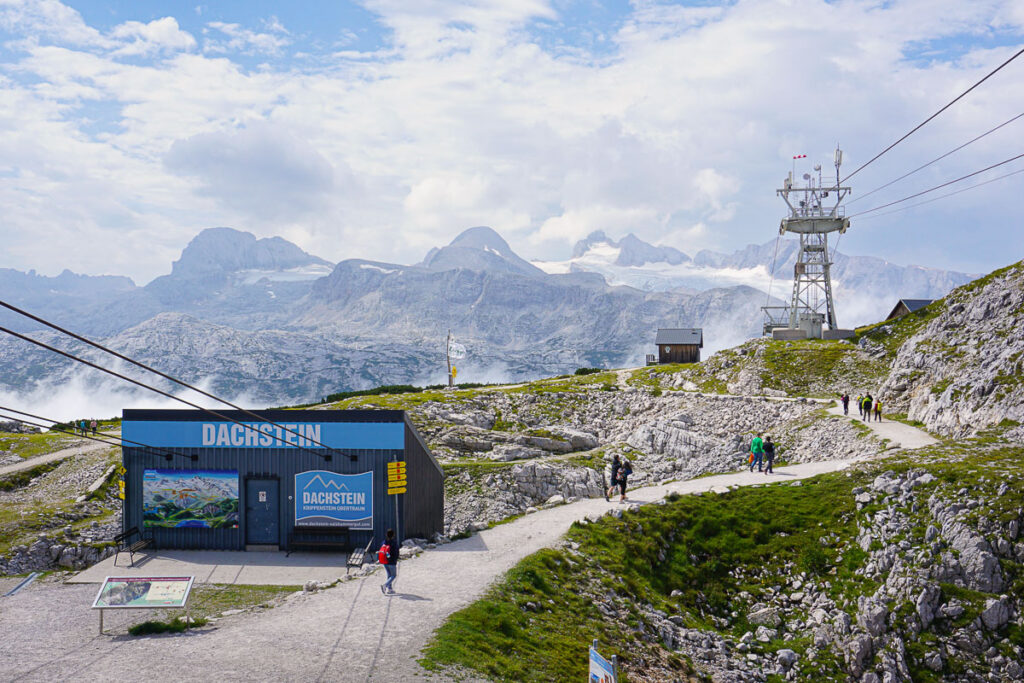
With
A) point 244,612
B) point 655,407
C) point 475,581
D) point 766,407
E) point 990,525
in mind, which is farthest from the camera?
point 655,407

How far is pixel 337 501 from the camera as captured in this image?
103 feet

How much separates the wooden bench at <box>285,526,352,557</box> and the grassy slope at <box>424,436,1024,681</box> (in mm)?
11024

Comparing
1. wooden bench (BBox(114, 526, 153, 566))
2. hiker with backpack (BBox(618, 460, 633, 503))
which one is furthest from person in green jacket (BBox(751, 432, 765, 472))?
wooden bench (BBox(114, 526, 153, 566))

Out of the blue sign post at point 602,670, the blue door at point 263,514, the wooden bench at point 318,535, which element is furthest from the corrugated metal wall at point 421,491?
the blue sign post at point 602,670

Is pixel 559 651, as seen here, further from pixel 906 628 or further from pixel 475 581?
pixel 906 628

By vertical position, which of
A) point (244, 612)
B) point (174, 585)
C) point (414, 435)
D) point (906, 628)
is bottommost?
point (906, 628)

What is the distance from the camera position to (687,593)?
2677 centimetres

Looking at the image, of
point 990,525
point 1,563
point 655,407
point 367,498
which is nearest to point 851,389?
point 655,407

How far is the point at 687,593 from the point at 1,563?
112 feet

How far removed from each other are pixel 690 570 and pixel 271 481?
20.3 metres

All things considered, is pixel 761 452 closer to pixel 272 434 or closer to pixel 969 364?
pixel 969 364

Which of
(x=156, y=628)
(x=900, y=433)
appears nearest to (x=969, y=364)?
(x=900, y=433)

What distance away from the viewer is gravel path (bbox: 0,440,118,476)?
57669 mm

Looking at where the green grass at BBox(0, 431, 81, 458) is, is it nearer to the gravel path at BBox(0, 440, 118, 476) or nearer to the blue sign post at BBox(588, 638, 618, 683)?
the gravel path at BBox(0, 440, 118, 476)
